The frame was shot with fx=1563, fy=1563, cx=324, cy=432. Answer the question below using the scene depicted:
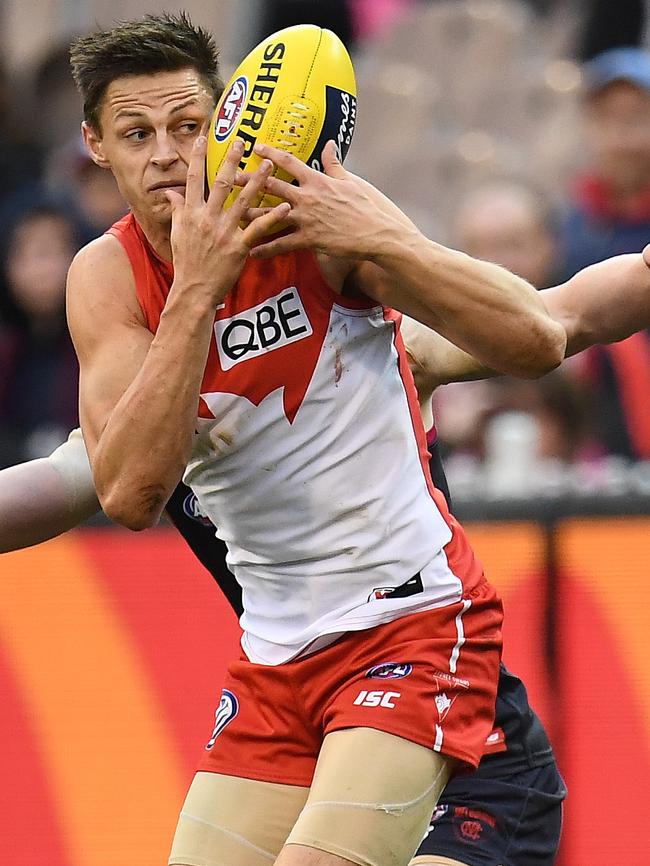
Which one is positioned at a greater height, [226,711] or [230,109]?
[230,109]

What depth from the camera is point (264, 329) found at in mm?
3686

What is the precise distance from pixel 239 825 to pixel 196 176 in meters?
1.58

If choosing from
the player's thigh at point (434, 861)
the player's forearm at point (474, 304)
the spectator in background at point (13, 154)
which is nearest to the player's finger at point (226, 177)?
the player's forearm at point (474, 304)

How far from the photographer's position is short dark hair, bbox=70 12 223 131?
3764 millimetres

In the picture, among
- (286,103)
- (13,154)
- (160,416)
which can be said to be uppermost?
(13,154)

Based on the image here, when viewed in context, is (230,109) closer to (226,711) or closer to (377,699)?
(377,699)

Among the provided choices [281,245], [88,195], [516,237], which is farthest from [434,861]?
[88,195]

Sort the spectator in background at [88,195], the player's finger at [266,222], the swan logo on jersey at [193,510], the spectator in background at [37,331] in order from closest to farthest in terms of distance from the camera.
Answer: the player's finger at [266,222] → the swan logo on jersey at [193,510] → the spectator in background at [37,331] → the spectator in background at [88,195]

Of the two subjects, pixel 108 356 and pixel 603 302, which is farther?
pixel 603 302

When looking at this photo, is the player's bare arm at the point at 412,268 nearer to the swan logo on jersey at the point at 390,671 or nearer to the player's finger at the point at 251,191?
the player's finger at the point at 251,191

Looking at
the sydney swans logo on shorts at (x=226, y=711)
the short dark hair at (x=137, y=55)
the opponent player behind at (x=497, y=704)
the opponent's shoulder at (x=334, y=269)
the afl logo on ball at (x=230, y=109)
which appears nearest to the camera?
the afl logo on ball at (x=230, y=109)

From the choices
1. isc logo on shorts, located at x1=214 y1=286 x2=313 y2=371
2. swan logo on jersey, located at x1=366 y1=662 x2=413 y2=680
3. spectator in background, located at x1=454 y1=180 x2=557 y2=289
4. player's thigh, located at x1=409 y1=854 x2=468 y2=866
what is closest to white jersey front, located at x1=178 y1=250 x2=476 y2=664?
isc logo on shorts, located at x1=214 y1=286 x2=313 y2=371

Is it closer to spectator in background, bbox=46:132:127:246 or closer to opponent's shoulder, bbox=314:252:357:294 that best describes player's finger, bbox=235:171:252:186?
opponent's shoulder, bbox=314:252:357:294

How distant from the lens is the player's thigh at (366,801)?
3.50m
